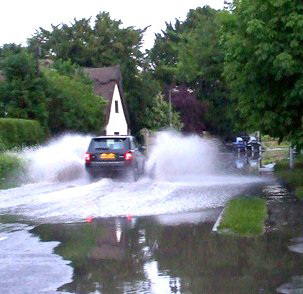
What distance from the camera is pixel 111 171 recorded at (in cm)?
2711

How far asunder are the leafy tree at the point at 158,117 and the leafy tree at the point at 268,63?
4961 cm

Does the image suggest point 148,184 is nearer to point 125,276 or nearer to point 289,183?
point 289,183

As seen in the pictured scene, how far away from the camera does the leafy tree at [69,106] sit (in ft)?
134

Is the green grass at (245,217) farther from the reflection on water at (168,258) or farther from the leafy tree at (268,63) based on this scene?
the leafy tree at (268,63)

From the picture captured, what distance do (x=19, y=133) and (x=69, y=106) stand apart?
24.0 ft

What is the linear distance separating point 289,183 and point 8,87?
17.4 meters

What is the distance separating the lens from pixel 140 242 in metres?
13.6

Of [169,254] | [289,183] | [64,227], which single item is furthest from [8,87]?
[169,254]

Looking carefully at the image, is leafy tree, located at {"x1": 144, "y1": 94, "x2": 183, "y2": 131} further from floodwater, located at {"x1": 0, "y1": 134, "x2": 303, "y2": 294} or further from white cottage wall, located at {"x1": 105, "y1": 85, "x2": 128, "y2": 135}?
floodwater, located at {"x1": 0, "y1": 134, "x2": 303, "y2": 294}

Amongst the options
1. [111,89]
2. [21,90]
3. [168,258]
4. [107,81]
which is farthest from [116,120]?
[168,258]

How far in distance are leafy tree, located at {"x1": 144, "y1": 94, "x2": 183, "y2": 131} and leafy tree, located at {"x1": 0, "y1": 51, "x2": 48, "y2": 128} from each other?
106 ft

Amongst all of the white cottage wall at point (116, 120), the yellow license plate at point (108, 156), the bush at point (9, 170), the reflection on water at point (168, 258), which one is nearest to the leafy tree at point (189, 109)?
the white cottage wall at point (116, 120)

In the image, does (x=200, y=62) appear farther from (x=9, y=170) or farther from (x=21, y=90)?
(x=9, y=170)

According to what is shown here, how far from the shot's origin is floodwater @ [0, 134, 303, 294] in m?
10.1
